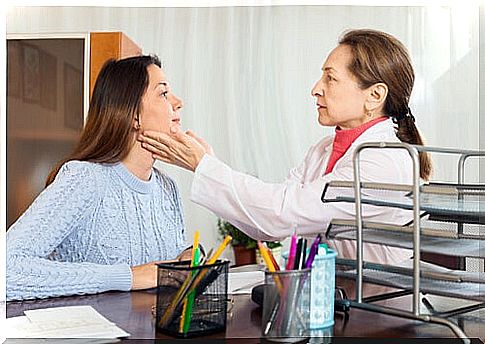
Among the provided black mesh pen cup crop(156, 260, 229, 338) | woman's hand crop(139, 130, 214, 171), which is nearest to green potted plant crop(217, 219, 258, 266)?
woman's hand crop(139, 130, 214, 171)

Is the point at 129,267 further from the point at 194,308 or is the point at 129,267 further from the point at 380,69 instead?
the point at 380,69

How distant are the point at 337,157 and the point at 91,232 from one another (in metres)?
0.41

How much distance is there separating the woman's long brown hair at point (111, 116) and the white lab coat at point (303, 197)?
0.45 feet

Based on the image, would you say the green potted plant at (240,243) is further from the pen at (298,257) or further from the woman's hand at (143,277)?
the pen at (298,257)

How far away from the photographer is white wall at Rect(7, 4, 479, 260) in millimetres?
1218

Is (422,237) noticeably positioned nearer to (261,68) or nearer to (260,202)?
(260,202)

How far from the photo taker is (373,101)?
1.20 m

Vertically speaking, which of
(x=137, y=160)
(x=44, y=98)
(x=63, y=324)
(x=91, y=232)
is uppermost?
(x=44, y=98)

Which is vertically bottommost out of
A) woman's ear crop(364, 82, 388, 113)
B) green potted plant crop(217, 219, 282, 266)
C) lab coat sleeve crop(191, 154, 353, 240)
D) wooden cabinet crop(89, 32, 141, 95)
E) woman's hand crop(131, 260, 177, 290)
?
woman's hand crop(131, 260, 177, 290)

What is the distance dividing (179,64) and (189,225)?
27cm

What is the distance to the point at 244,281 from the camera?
1.19 metres

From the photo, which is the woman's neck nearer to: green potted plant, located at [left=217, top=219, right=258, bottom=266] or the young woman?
the young woman

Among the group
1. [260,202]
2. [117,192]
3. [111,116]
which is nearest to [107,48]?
[111,116]

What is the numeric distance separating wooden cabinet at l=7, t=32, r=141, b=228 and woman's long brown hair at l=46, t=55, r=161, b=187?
1cm
